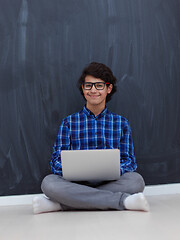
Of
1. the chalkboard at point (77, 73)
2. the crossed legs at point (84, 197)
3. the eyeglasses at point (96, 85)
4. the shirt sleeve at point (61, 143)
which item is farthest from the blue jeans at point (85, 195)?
the eyeglasses at point (96, 85)

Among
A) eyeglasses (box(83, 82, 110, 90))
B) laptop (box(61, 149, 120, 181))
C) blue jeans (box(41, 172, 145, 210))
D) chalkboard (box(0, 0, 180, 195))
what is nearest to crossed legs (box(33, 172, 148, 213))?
blue jeans (box(41, 172, 145, 210))

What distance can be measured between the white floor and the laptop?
0.22m

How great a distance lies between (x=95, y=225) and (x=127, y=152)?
838mm

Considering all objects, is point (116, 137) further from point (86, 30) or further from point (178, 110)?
point (86, 30)

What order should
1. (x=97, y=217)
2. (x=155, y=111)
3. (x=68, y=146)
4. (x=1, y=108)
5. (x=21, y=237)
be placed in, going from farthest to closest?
(x=155, y=111)
(x=1, y=108)
(x=68, y=146)
(x=97, y=217)
(x=21, y=237)

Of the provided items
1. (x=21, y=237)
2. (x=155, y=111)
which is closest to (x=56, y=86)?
(x=155, y=111)

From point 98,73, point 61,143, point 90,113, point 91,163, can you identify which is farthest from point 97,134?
point 91,163

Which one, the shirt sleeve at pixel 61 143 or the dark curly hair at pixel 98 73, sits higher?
the dark curly hair at pixel 98 73

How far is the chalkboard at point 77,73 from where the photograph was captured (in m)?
2.44

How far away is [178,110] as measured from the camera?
2613 mm

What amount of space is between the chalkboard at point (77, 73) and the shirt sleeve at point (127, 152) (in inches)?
9.7

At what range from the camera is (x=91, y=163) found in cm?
178

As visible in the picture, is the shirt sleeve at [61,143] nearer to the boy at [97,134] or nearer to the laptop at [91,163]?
the boy at [97,134]

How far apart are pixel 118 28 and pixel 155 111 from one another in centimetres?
72
